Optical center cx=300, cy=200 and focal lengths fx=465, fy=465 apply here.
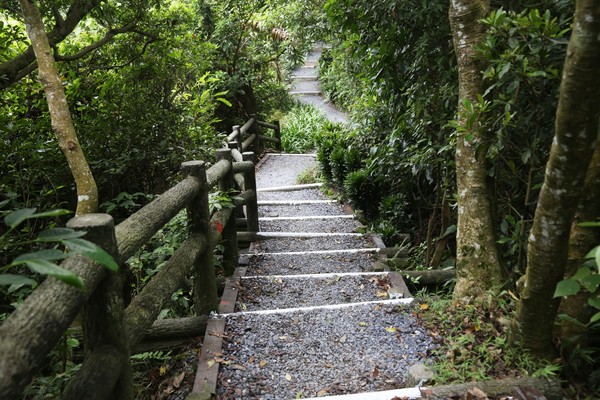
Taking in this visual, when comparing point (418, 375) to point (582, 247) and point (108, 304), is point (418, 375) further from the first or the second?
point (108, 304)

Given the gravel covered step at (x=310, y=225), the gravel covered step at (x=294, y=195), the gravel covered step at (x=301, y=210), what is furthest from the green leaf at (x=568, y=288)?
the gravel covered step at (x=294, y=195)

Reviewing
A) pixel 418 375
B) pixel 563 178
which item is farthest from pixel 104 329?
pixel 563 178

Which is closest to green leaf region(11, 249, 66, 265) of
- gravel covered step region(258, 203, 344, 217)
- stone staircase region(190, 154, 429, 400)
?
stone staircase region(190, 154, 429, 400)

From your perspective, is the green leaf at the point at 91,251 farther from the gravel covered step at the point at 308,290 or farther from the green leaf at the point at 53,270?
the gravel covered step at the point at 308,290

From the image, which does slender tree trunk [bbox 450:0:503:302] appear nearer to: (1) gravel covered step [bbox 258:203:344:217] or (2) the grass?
(1) gravel covered step [bbox 258:203:344:217]

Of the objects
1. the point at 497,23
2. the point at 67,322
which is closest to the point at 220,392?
the point at 67,322

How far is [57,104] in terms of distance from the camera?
3346 millimetres

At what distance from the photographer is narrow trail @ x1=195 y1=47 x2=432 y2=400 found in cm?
259

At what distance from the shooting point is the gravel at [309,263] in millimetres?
4504

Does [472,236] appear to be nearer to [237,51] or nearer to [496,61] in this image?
[496,61]

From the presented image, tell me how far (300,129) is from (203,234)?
34.3 feet

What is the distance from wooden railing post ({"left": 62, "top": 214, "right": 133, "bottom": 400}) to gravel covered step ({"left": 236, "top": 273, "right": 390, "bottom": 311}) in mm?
1756

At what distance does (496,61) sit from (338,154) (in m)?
4.47

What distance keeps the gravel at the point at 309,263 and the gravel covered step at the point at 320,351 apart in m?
1.17
